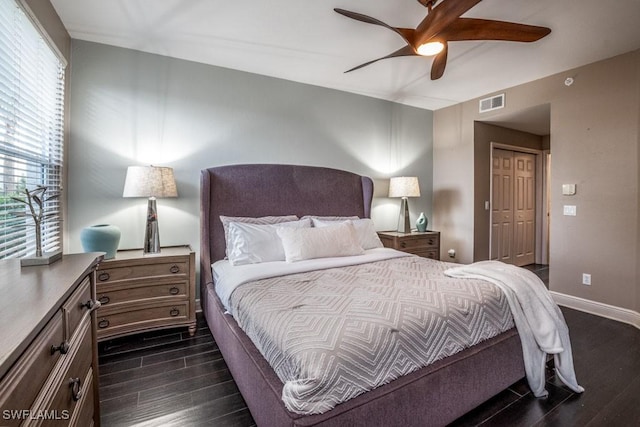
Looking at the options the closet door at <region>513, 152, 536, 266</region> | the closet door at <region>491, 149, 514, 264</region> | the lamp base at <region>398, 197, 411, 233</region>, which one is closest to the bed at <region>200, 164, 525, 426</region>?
the lamp base at <region>398, 197, 411, 233</region>

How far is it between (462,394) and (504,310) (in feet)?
1.82

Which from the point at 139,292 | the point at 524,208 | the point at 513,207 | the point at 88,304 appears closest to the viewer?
the point at 88,304

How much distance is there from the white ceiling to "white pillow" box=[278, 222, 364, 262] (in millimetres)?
1703

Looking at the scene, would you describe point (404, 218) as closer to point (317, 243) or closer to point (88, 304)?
point (317, 243)

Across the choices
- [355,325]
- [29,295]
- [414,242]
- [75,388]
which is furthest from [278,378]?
[414,242]

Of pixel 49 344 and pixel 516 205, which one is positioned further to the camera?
pixel 516 205

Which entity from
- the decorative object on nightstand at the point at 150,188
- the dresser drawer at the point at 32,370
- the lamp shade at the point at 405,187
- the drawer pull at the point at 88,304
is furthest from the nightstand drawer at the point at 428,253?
the dresser drawer at the point at 32,370

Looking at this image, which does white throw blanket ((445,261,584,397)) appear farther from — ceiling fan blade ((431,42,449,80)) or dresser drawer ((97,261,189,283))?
dresser drawer ((97,261,189,283))

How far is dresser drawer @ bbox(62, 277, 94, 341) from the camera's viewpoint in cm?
99

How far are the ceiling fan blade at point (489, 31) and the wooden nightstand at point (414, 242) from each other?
2307mm

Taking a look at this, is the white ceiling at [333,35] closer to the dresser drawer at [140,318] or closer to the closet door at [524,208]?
the closet door at [524,208]

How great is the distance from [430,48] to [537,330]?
2.03 meters

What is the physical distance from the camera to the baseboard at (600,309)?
2938mm

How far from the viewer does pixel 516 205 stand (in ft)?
16.9
